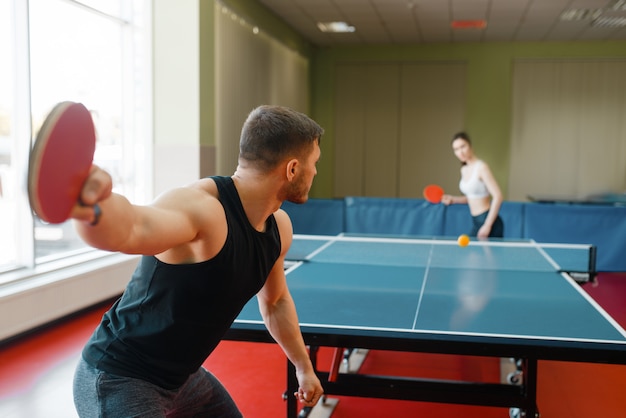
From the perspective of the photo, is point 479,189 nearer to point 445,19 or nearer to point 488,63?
point 445,19

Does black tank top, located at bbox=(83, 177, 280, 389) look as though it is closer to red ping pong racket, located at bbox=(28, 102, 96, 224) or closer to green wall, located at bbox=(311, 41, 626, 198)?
red ping pong racket, located at bbox=(28, 102, 96, 224)

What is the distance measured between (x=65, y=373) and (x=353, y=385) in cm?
204

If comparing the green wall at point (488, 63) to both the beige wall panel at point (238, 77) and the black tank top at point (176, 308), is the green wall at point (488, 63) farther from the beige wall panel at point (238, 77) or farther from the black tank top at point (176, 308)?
the black tank top at point (176, 308)

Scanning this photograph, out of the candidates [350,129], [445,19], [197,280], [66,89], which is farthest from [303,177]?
[350,129]

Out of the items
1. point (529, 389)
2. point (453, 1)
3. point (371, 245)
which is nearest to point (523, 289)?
point (529, 389)

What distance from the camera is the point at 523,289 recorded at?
323 cm

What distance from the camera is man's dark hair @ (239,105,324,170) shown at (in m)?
1.57

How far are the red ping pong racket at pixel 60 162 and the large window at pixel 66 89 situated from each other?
150 inches

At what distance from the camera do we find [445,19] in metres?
10.1

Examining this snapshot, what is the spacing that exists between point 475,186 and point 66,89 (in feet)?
11.7

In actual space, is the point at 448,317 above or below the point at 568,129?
below

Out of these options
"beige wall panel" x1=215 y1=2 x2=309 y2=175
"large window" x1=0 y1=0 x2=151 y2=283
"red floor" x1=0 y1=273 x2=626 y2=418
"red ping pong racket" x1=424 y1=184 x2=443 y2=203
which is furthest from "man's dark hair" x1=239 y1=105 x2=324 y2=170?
"beige wall panel" x1=215 y1=2 x2=309 y2=175

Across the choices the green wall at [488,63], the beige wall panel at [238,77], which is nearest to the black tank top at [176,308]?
the beige wall panel at [238,77]

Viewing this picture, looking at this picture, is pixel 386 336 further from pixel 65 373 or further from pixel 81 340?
pixel 81 340
